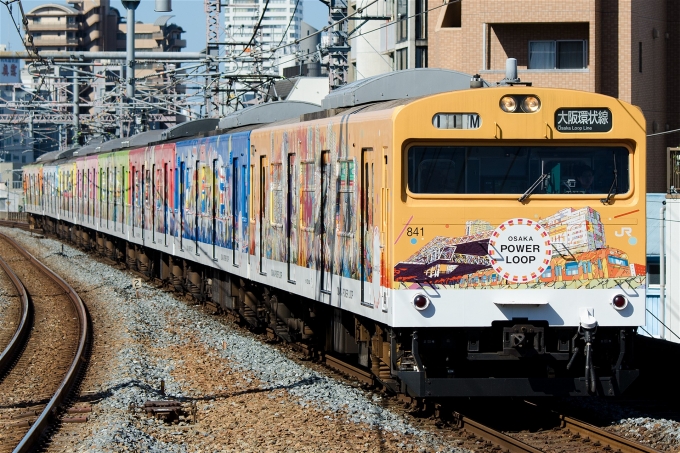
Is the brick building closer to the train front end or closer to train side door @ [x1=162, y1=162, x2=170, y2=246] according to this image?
train side door @ [x1=162, y1=162, x2=170, y2=246]

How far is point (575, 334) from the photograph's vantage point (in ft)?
29.9

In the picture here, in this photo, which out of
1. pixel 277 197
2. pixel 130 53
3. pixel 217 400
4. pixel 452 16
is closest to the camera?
pixel 217 400

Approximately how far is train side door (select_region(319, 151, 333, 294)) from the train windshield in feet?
6.29

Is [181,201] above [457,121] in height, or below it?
below

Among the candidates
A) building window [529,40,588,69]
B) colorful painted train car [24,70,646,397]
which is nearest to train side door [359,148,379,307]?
colorful painted train car [24,70,646,397]

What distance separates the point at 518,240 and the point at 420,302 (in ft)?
2.92

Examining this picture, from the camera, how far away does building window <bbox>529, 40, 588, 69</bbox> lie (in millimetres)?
30047

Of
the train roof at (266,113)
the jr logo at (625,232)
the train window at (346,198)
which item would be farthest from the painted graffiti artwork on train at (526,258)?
the train roof at (266,113)

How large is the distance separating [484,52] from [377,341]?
20797 mm

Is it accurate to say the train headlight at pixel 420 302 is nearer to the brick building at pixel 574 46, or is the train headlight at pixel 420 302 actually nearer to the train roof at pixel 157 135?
the train roof at pixel 157 135

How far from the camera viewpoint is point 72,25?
11156cm

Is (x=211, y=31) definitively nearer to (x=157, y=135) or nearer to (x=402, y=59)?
(x=157, y=135)

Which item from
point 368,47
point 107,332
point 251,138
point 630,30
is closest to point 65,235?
point 368,47

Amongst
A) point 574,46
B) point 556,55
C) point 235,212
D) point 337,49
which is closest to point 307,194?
point 235,212
